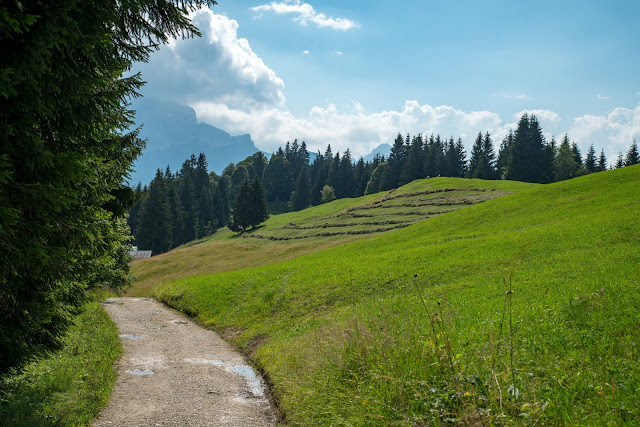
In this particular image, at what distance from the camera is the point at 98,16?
6000 millimetres

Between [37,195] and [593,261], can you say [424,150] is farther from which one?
[37,195]

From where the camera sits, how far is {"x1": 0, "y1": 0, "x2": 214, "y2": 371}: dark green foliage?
501 centimetres

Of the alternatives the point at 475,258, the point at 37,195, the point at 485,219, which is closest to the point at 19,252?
the point at 37,195

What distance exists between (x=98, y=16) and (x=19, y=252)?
3.56 m

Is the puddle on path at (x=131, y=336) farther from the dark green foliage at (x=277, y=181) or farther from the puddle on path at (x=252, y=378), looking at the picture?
the dark green foliage at (x=277, y=181)

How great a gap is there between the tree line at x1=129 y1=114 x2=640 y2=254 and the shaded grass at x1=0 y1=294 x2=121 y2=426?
8151 cm

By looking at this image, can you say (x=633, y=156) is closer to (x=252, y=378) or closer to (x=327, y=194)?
(x=327, y=194)

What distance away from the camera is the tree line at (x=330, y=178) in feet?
315

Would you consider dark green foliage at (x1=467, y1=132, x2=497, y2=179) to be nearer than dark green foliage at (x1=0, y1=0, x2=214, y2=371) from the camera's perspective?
No

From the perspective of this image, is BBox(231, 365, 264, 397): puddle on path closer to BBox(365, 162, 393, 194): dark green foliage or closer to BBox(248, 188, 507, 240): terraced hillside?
BBox(248, 188, 507, 240): terraced hillside

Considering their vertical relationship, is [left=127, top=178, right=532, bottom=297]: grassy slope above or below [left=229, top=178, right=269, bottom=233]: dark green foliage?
below

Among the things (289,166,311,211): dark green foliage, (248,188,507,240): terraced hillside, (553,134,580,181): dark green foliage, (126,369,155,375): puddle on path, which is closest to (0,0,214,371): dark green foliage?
(126,369,155,375): puddle on path

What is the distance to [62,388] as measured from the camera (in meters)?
8.58

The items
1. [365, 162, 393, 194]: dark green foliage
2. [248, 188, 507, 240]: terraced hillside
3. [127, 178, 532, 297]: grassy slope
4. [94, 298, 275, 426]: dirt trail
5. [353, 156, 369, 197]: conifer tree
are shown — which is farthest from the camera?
[353, 156, 369, 197]: conifer tree
